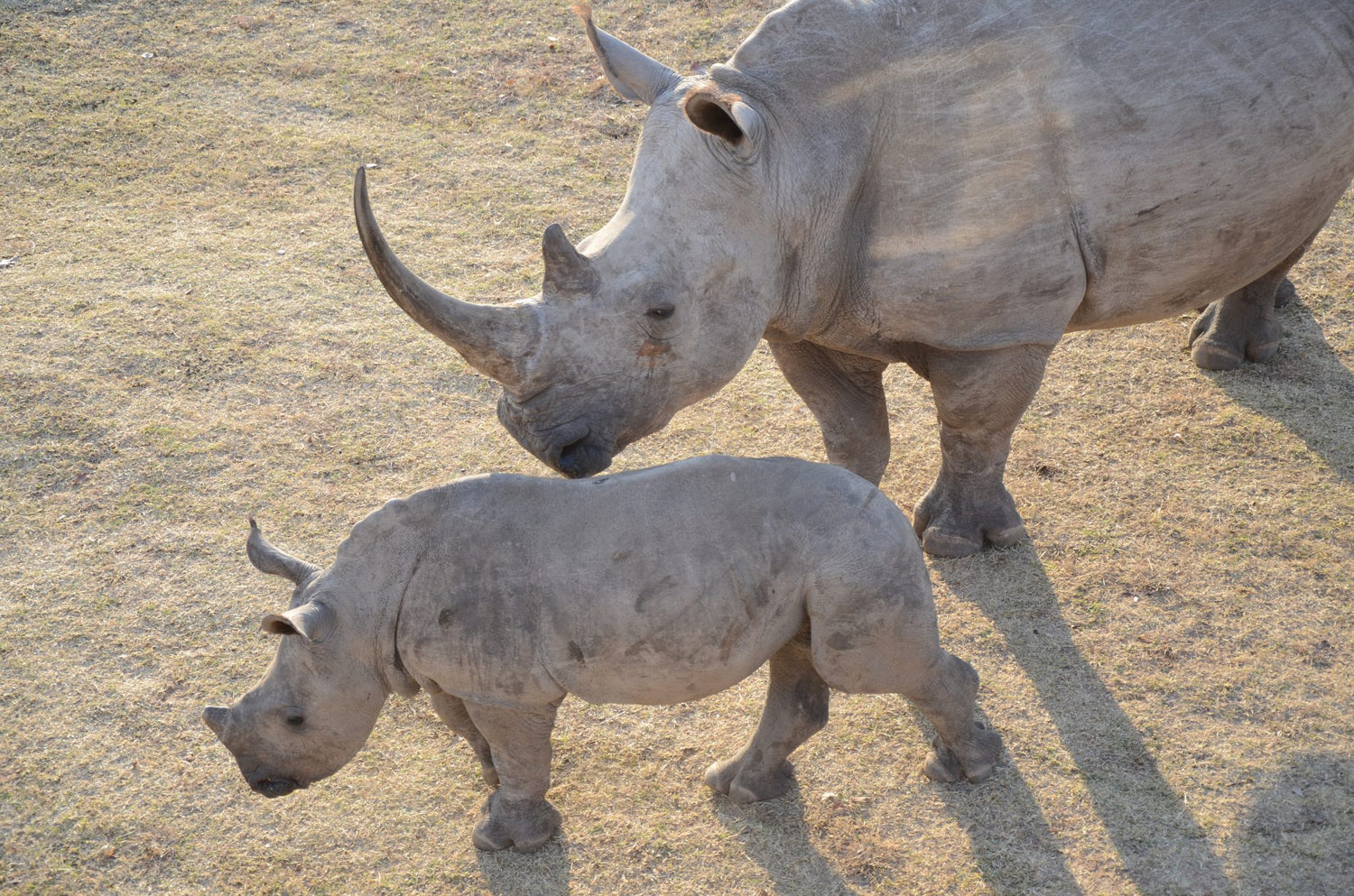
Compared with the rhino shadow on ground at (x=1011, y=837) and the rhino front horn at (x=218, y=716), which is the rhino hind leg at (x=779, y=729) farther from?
the rhino front horn at (x=218, y=716)

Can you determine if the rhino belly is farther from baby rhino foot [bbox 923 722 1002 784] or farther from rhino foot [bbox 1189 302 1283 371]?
rhino foot [bbox 1189 302 1283 371]

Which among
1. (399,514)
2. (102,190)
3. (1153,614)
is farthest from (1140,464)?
(102,190)

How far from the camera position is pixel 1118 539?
18.9 ft

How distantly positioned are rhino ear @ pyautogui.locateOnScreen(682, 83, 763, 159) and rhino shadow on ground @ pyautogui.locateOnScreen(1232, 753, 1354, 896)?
294 cm

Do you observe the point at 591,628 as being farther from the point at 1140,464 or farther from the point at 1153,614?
the point at 1140,464

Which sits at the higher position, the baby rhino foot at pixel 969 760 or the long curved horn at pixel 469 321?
the long curved horn at pixel 469 321

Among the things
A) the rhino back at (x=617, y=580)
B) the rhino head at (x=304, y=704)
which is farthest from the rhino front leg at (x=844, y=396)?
the rhino head at (x=304, y=704)

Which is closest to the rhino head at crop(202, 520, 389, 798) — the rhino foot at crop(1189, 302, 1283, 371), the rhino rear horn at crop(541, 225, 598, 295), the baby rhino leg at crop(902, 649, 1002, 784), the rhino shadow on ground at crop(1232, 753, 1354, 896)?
the rhino rear horn at crop(541, 225, 598, 295)

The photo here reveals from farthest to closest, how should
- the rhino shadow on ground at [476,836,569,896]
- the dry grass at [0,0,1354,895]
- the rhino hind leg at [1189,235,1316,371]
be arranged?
the rhino hind leg at [1189,235,1316,371], the dry grass at [0,0,1354,895], the rhino shadow on ground at [476,836,569,896]

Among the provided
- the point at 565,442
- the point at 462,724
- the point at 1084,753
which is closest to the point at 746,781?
the point at 462,724

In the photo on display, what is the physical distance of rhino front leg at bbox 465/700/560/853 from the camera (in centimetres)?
415

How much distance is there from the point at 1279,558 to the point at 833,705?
2.16 m

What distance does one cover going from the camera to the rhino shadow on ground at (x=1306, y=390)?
6230 millimetres

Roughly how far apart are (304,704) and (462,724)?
0.57 metres
